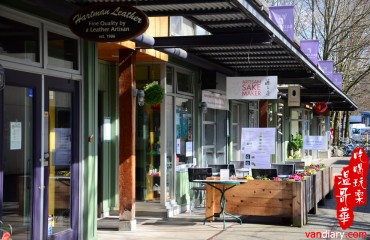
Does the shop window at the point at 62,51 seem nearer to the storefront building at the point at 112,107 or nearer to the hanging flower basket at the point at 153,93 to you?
the storefront building at the point at 112,107

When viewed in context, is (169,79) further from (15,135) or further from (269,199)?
(15,135)

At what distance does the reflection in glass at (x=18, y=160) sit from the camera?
21.3ft

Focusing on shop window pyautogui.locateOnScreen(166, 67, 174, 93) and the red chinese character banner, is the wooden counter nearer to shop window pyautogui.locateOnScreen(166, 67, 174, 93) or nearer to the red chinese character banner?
the red chinese character banner

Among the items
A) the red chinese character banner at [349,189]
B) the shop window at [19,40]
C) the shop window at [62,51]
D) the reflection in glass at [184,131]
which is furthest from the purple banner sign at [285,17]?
the shop window at [19,40]

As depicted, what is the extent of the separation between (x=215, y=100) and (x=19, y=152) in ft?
26.1

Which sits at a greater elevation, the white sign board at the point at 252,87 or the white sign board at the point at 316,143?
the white sign board at the point at 252,87

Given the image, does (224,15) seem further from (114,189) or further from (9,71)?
(114,189)

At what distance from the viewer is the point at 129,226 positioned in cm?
990

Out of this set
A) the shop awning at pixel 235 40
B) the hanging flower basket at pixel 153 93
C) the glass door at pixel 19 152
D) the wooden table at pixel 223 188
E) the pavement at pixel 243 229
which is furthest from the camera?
the hanging flower basket at pixel 153 93

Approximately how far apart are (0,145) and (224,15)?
394cm

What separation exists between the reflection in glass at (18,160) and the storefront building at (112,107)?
0.01 m

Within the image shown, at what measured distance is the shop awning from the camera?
7.64 m

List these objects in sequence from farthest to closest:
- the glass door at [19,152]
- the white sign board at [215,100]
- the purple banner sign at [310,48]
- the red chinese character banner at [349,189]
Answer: the purple banner sign at [310,48] → the white sign board at [215,100] → the red chinese character banner at [349,189] → the glass door at [19,152]

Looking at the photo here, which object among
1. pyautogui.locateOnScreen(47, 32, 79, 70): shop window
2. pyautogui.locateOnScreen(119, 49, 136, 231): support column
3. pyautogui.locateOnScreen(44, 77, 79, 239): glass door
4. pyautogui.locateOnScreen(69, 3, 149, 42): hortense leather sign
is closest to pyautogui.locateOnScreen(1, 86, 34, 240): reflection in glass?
pyautogui.locateOnScreen(44, 77, 79, 239): glass door
